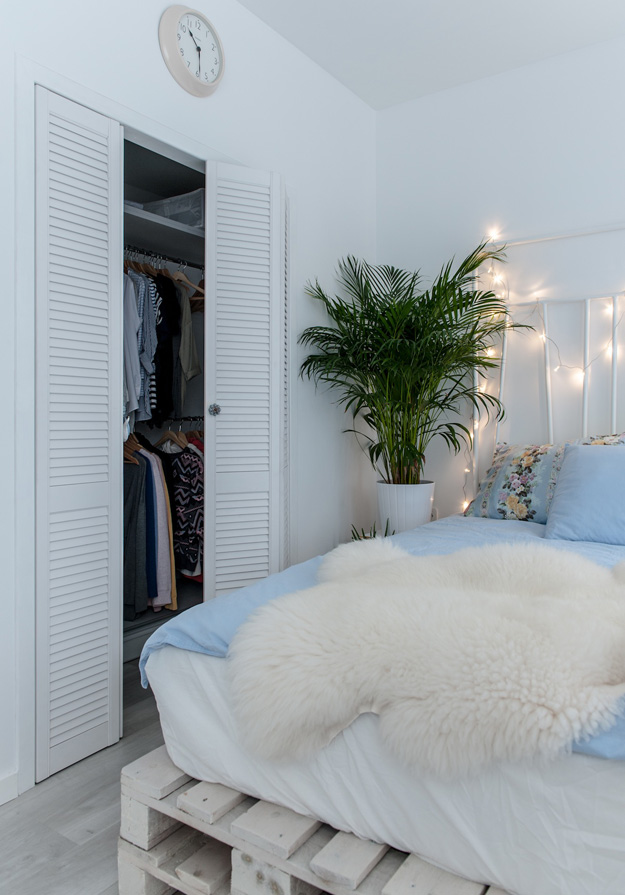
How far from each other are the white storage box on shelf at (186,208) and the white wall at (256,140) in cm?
28

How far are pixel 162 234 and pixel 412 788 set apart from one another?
2.54 meters

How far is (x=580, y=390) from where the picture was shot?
9.88ft

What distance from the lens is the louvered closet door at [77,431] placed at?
191 cm

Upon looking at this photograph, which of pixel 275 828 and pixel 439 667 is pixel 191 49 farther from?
pixel 275 828

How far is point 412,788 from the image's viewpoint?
1.08 m

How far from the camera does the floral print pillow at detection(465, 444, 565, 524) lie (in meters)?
2.61

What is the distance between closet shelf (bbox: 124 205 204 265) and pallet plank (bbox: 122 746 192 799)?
1985 mm

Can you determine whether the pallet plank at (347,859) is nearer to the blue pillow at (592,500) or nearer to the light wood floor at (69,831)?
the light wood floor at (69,831)

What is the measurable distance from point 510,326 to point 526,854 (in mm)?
2570

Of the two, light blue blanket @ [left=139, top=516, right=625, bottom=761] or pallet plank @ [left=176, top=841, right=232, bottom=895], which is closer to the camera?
light blue blanket @ [left=139, top=516, right=625, bottom=761]

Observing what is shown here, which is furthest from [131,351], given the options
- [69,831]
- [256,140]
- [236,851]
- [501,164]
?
[501,164]

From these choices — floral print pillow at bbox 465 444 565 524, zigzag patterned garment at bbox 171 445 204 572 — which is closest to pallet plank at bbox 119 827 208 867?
zigzag patterned garment at bbox 171 445 204 572

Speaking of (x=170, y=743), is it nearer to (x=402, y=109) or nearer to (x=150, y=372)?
(x=150, y=372)

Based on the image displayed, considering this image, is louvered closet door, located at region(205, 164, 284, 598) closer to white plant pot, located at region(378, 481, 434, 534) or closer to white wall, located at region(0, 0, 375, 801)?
white wall, located at region(0, 0, 375, 801)
